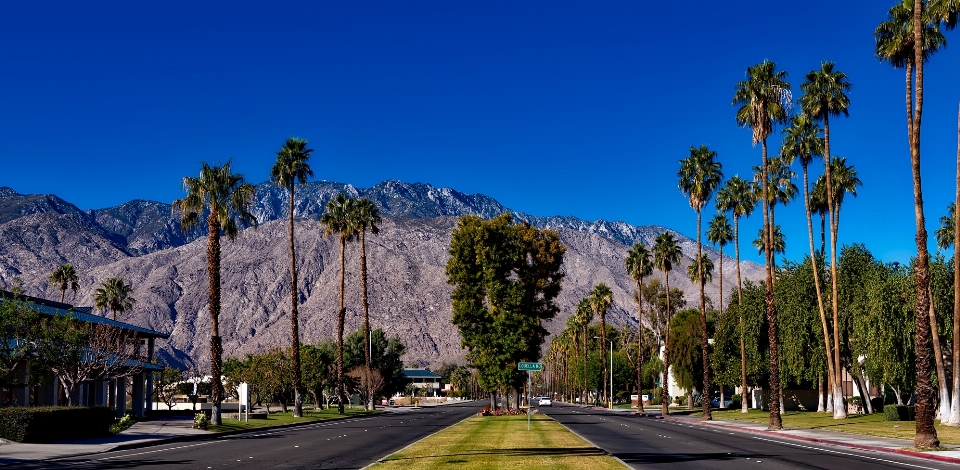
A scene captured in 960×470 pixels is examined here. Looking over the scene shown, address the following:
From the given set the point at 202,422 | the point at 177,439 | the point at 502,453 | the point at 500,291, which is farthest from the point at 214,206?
the point at 502,453

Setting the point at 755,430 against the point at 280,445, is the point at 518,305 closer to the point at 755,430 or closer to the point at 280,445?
the point at 755,430

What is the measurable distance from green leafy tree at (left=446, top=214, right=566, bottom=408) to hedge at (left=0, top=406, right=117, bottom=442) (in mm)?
32121

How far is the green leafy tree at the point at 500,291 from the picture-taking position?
218 feet

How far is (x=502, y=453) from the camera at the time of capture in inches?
1139

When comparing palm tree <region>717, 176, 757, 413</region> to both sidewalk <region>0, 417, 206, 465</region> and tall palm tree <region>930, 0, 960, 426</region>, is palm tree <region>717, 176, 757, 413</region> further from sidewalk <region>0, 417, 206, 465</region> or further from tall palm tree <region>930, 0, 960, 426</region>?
sidewalk <region>0, 417, 206, 465</region>

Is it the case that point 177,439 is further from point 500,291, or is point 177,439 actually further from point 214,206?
point 500,291

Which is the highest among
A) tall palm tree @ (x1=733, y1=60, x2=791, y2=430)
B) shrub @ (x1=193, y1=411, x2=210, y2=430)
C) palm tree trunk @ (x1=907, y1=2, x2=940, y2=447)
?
tall palm tree @ (x1=733, y1=60, x2=791, y2=430)

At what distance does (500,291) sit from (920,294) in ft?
116

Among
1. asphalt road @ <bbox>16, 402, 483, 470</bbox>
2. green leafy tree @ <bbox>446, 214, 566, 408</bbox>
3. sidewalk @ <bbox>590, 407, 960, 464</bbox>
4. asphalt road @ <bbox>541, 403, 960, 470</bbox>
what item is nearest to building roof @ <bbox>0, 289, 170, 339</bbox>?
asphalt road @ <bbox>16, 402, 483, 470</bbox>

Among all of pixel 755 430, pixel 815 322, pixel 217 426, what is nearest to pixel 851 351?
pixel 815 322

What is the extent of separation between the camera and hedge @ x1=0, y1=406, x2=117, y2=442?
112 feet

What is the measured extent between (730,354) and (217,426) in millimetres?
53502

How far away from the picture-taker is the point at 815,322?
6581 centimetres

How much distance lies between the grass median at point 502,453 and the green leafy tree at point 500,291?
2612 cm
